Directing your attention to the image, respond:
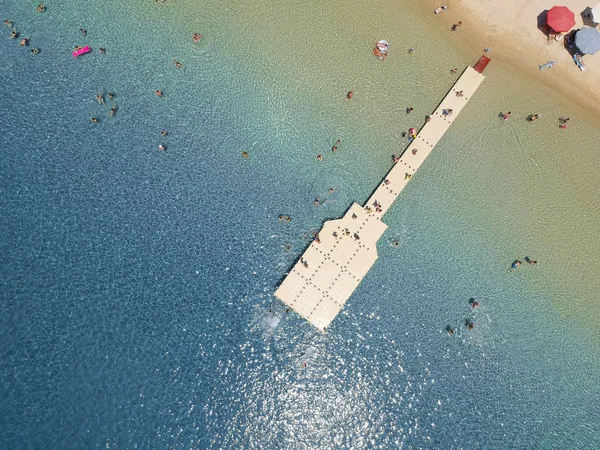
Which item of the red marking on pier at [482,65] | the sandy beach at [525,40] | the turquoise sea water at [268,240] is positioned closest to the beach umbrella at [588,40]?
the sandy beach at [525,40]

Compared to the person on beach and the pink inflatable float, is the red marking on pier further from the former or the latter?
the pink inflatable float

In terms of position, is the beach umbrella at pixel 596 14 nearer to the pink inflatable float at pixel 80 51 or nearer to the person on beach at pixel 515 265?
the person on beach at pixel 515 265

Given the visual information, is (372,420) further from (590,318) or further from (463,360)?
(590,318)

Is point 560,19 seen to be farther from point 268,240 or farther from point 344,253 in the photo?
point 268,240

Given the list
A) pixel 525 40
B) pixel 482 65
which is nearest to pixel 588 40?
pixel 525 40

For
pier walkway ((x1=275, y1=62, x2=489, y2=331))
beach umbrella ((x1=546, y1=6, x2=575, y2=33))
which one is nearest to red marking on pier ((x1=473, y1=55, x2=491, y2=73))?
beach umbrella ((x1=546, y1=6, x2=575, y2=33))
